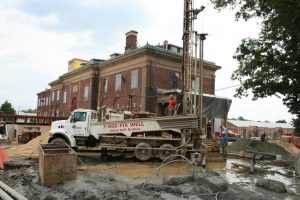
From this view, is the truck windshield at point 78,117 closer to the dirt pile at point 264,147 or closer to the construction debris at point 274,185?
the construction debris at point 274,185

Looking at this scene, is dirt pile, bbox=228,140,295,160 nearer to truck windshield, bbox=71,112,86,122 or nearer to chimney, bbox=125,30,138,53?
truck windshield, bbox=71,112,86,122

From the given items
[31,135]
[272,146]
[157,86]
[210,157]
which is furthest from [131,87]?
[210,157]

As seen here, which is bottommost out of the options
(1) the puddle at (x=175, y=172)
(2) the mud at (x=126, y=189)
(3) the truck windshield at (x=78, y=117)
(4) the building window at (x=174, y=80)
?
Result: (1) the puddle at (x=175, y=172)

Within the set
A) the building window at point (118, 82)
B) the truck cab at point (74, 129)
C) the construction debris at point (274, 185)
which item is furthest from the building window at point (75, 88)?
the construction debris at point (274, 185)

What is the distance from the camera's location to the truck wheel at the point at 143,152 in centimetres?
2002

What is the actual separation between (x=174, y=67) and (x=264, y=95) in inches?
729

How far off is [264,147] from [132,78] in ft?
57.9

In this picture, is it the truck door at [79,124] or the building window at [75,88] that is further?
the building window at [75,88]

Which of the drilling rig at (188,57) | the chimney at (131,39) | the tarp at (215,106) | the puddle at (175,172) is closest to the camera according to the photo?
the puddle at (175,172)

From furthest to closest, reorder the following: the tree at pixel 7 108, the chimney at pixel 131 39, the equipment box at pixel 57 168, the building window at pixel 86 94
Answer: the tree at pixel 7 108
the building window at pixel 86 94
the chimney at pixel 131 39
the equipment box at pixel 57 168

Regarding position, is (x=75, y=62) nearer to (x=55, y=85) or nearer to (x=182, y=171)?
(x=55, y=85)

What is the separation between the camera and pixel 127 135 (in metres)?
20.7

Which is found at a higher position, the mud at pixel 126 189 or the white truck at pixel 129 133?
the white truck at pixel 129 133

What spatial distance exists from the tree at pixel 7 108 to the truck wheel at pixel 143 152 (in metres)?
70.6
